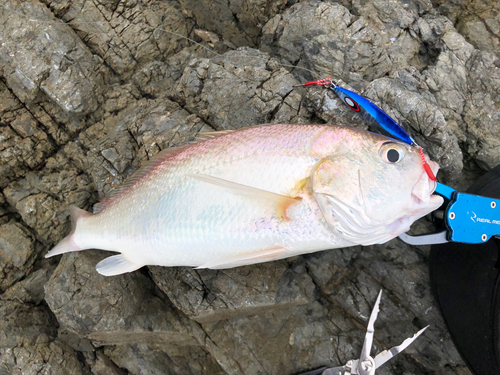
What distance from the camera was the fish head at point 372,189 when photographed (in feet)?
5.57

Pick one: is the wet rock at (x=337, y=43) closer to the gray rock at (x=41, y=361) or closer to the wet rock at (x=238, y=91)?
the wet rock at (x=238, y=91)

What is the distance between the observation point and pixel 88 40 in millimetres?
3146

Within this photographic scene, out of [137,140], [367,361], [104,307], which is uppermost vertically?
[137,140]

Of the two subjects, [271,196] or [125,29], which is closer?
[271,196]

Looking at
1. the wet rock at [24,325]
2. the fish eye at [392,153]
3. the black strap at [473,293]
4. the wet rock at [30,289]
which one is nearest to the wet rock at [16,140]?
the wet rock at [30,289]

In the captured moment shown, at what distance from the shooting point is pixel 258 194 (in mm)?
1745

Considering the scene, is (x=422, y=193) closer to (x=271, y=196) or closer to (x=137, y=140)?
(x=271, y=196)

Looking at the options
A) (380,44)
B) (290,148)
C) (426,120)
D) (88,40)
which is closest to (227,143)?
(290,148)

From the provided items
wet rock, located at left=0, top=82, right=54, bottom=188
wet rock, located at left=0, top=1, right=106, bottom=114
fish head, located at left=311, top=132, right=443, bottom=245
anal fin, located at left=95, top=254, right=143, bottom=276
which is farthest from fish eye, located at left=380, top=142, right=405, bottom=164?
wet rock, located at left=0, top=82, right=54, bottom=188

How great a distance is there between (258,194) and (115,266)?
56.3 inches

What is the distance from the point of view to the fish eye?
1735 mm

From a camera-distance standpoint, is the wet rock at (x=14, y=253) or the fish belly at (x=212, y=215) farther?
the wet rock at (x=14, y=253)

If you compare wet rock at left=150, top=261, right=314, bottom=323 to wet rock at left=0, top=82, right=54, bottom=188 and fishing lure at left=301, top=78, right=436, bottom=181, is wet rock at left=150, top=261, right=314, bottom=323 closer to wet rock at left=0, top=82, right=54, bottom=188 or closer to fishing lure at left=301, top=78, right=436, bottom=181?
fishing lure at left=301, top=78, right=436, bottom=181

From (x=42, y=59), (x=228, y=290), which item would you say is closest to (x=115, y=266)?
(x=228, y=290)
